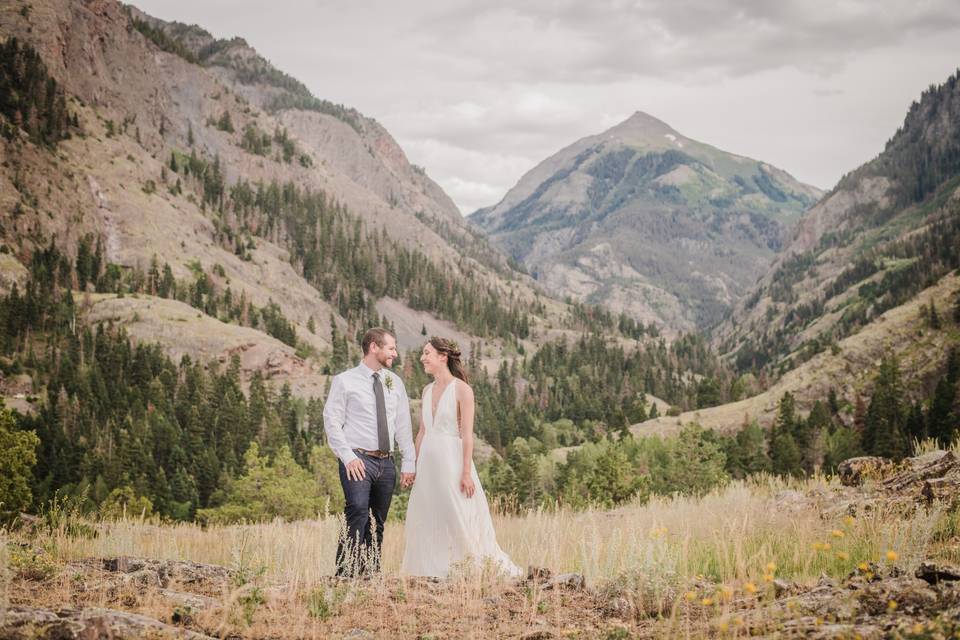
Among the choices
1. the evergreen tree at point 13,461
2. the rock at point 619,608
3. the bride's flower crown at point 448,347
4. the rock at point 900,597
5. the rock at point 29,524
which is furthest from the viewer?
the evergreen tree at point 13,461

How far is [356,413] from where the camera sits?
9539 mm

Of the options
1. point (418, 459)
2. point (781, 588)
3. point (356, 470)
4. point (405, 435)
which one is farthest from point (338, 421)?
point (781, 588)

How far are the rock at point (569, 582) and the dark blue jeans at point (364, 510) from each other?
2.30 meters

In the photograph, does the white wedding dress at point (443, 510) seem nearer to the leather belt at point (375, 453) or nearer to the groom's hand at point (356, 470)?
the leather belt at point (375, 453)

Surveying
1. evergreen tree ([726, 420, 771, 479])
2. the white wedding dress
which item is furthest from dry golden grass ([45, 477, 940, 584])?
evergreen tree ([726, 420, 771, 479])

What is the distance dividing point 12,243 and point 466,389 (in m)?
163

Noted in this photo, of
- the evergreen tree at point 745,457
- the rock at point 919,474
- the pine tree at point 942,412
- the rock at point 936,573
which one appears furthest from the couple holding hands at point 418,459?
the pine tree at point 942,412

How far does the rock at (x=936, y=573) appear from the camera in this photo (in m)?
6.04

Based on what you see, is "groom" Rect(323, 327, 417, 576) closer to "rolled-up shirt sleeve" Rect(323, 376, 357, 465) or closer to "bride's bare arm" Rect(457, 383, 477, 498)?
"rolled-up shirt sleeve" Rect(323, 376, 357, 465)

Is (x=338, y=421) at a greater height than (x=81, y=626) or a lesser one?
greater

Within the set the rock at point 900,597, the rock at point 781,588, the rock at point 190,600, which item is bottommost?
the rock at point 190,600

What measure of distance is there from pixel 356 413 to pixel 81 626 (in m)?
4.62

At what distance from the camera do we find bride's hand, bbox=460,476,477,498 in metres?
9.51

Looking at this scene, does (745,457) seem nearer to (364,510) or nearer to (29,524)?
(29,524)
